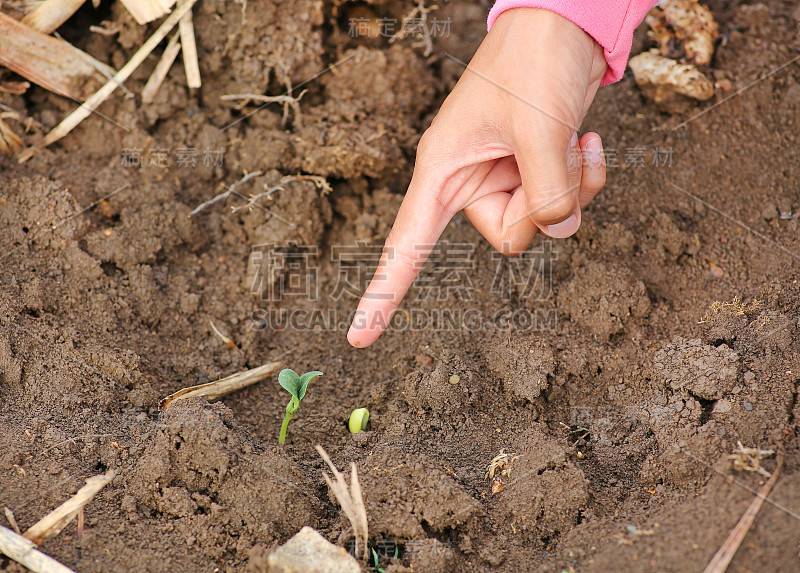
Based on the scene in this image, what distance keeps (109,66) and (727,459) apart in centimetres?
268

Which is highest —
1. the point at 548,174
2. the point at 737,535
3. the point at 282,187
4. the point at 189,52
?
the point at 548,174

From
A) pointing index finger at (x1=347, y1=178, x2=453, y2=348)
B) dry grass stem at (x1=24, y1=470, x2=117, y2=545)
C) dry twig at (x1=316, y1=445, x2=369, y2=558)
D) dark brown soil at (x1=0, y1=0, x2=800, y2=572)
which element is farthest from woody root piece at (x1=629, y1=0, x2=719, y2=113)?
dry grass stem at (x1=24, y1=470, x2=117, y2=545)

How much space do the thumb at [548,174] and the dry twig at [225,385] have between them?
109cm

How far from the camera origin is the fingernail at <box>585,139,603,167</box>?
178cm

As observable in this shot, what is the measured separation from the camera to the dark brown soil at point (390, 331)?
159 cm

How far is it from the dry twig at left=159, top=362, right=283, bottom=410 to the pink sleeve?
148cm

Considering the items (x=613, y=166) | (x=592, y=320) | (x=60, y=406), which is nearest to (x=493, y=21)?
(x=613, y=166)

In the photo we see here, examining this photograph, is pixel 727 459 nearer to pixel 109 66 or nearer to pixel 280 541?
pixel 280 541

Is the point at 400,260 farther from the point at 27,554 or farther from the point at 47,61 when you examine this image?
the point at 47,61

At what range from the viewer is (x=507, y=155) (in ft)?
6.48

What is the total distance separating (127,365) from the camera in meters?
1.97

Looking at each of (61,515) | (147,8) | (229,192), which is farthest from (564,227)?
(147,8)

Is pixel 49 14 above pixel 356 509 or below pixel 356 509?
above

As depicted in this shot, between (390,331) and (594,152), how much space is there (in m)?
0.98
